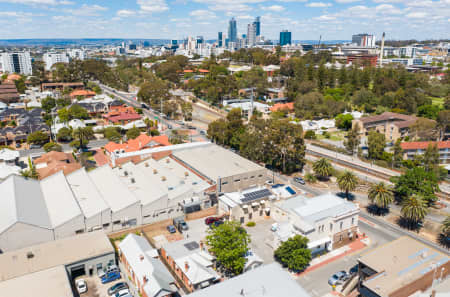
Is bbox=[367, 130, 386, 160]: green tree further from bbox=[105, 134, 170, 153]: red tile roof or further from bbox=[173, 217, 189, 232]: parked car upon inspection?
bbox=[173, 217, 189, 232]: parked car

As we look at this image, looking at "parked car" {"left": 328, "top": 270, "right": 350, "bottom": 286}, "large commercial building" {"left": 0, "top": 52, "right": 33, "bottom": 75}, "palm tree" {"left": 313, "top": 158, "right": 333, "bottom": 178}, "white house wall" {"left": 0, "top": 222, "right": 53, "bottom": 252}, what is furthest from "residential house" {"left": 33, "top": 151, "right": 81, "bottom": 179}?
"large commercial building" {"left": 0, "top": 52, "right": 33, "bottom": 75}

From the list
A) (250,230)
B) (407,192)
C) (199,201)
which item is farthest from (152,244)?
(407,192)

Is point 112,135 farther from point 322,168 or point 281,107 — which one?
point 281,107

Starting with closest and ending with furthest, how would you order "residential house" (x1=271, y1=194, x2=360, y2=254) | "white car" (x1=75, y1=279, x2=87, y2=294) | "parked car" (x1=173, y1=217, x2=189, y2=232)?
"white car" (x1=75, y1=279, x2=87, y2=294) < "residential house" (x1=271, y1=194, x2=360, y2=254) < "parked car" (x1=173, y1=217, x2=189, y2=232)

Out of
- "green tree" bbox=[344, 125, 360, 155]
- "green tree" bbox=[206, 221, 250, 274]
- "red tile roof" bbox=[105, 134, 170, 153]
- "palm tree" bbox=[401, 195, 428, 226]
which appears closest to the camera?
"green tree" bbox=[206, 221, 250, 274]

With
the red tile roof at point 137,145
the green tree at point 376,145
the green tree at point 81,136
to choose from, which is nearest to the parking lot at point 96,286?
the red tile roof at point 137,145
